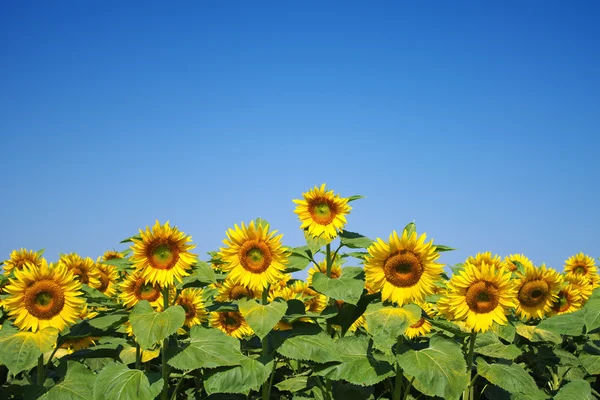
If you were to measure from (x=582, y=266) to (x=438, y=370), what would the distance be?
237 inches

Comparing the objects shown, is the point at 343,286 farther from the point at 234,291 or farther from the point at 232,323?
the point at 232,323

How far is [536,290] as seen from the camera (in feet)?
22.3

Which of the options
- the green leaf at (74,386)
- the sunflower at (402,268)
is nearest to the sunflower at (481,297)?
→ the sunflower at (402,268)

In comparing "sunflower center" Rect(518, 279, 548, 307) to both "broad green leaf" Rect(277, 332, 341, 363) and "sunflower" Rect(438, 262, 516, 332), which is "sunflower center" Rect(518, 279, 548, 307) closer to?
"sunflower" Rect(438, 262, 516, 332)

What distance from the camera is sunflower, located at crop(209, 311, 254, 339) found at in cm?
714

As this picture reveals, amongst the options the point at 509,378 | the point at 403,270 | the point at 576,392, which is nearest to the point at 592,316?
the point at 509,378

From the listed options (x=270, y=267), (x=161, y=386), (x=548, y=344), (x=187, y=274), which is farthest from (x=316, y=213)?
(x=548, y=344)

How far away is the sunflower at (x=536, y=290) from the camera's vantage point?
6797 millimetres

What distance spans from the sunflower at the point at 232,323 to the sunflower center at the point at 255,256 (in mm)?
1631

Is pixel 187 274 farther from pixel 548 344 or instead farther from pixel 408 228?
pixel 548 344

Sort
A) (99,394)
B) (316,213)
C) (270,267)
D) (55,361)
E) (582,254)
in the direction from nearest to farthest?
1. (99,394)
2. (270,267)
3. (316,213)
4. (55,361)
5. (582,254)

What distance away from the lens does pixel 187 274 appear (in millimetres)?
5539

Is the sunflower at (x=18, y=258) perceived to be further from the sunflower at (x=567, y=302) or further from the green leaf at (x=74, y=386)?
the sunflower at (x=567, y=302)

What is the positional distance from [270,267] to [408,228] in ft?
4.35
